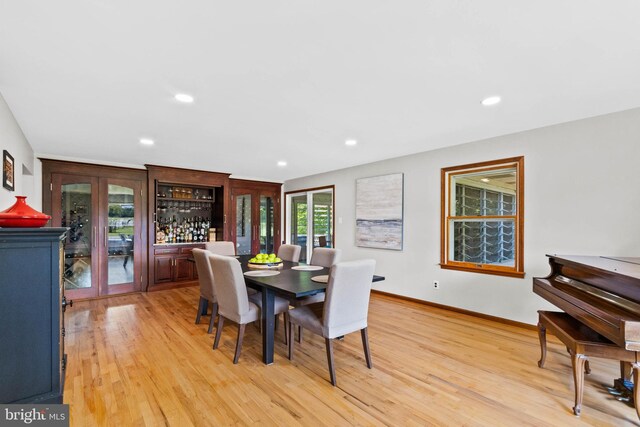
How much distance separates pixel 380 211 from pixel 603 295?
3140 millimetres

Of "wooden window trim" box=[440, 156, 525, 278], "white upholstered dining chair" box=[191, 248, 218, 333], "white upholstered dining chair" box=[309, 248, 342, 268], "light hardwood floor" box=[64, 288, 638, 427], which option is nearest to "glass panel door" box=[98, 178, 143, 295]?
"light hardwood floor" box=[64, 288, 638, 427]

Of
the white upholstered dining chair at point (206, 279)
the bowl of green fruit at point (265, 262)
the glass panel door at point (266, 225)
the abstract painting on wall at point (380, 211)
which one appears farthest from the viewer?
the glass panel door at point (266, 225)

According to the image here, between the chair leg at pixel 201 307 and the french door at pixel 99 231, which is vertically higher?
the french door at pixel 99 231

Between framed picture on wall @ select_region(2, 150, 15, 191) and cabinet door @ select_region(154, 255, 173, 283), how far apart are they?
2811 millimetres

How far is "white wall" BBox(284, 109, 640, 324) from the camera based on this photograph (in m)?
2.79

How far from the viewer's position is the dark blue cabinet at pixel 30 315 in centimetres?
160

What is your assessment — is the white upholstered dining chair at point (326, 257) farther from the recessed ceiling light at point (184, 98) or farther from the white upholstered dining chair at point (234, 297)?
the recessed ceiling light at point (184, 98)

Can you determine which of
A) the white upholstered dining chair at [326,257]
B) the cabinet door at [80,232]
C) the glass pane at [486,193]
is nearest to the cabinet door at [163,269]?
the cabinet door at [80,232]

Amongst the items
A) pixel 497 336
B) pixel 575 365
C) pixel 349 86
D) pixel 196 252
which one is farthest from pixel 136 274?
pixel 575 365

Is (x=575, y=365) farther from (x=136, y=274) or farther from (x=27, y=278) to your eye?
(x=136, y=274)

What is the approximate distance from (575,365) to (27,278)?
3368 millimetres

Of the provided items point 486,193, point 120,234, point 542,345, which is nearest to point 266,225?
point 120,234

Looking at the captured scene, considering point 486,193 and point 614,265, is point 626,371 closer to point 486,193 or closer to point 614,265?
point 614,265

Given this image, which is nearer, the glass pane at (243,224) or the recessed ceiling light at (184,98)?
the recessed ceiling light at (184,98)
